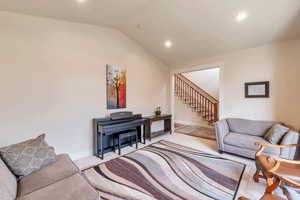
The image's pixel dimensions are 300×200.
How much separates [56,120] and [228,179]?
3.28 meters

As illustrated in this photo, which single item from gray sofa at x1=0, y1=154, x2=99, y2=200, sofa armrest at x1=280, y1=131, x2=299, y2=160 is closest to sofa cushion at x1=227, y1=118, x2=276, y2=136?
sofa armrest at x1=280, y1=131, x2=299, y2=160

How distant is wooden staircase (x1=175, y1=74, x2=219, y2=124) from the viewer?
19.3 feet

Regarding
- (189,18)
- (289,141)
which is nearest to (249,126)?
(289,141)

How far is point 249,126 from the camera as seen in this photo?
134 inches

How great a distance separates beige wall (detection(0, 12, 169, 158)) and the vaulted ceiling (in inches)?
11.3

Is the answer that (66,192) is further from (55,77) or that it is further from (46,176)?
(55,77)

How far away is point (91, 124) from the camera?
327cm

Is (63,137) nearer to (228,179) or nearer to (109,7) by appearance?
(109,7)

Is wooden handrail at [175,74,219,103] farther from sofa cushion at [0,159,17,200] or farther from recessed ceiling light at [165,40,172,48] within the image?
sofa cushion at [0,159,17,200]

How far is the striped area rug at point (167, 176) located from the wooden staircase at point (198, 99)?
3054 millimetres

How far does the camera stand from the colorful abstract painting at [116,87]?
359 cm

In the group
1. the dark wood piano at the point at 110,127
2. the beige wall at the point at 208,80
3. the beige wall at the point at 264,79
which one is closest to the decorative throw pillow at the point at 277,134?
the beige wall at the point at 264,79

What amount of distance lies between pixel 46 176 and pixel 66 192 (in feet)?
1.65

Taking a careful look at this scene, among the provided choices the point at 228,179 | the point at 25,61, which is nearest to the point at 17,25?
the point at 25,61
